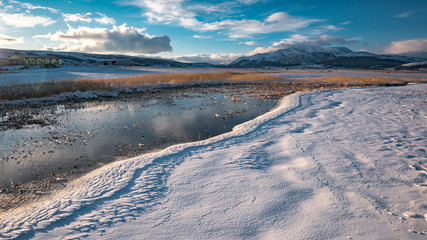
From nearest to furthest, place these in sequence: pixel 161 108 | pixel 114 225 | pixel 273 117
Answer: pixel 114 225 < pixel 273 117 < pixel 161 108

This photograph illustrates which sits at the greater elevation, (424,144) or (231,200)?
(424,144)

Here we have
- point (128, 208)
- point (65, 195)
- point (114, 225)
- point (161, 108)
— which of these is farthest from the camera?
point (161, 108)

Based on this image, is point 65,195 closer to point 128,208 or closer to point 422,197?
point 128,208

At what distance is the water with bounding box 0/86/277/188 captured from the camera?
19.7 ft

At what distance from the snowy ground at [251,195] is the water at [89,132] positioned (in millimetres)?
1474

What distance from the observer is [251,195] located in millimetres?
4043

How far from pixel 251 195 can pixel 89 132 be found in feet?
26.9

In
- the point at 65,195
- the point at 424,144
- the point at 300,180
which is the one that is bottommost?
the point at 65,195

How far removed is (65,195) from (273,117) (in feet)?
29.9

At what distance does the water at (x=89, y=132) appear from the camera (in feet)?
19.7

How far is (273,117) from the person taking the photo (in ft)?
34.0

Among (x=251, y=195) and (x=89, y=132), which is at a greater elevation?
(x=89, y=132)

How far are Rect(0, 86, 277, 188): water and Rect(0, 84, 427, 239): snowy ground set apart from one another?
1.47 metres

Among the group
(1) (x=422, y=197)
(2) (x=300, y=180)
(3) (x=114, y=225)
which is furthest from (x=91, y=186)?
(1) (x=422, y=197)
